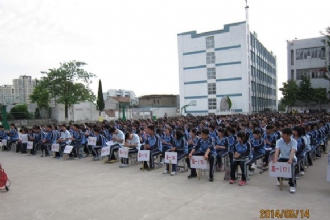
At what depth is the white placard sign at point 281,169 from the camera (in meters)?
6.06

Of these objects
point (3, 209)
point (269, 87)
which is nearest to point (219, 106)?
point (269, 87)

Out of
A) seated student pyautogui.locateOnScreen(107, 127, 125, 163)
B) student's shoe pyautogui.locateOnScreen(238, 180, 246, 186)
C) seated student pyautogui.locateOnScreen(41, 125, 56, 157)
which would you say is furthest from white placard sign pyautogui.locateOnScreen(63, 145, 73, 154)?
student's shoe pyautogui.locateOnScreen(238, 180, 246, 186)

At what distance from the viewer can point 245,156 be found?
7164 mm

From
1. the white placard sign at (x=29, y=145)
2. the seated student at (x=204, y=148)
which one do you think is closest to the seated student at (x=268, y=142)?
the seated student at (x=204, y=148)

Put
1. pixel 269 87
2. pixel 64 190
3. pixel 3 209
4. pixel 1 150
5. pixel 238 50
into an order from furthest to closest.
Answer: pixel 269 87
pixel 238 50
pixel 1 150
pixel 64 190
pixel 3 209

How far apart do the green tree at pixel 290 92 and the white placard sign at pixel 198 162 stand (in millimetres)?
30908

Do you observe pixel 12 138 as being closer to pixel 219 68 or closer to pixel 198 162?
pixel 198 162

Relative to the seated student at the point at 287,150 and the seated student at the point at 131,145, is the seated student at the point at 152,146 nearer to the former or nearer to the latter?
the seated student at the point at 131,145

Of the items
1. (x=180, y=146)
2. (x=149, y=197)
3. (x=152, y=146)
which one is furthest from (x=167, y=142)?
(x=149, y=197)

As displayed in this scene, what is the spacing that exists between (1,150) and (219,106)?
31.0 meters

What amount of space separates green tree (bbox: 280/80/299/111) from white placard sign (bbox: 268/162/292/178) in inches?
1228

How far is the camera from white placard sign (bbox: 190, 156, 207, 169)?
24.2ft

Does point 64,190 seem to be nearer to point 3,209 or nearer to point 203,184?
point 3,209

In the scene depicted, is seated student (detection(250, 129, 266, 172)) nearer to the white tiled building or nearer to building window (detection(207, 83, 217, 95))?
the white tiled building
